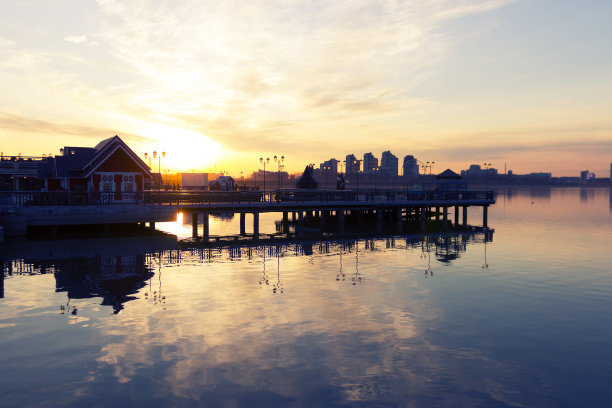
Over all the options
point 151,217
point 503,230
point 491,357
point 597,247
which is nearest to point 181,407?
point 491,357

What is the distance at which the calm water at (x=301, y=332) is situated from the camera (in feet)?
40.1

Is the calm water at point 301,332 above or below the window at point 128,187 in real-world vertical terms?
below

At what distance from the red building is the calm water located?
11.2 meters

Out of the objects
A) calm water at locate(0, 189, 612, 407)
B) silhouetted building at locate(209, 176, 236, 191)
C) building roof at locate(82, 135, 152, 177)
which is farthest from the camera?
silhouetted building at locate(209, 176, 236, 191)

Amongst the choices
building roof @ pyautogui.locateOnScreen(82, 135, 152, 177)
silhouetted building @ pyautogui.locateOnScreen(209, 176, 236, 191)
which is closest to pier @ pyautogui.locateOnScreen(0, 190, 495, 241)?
building roof @ pyautogui.locateOnScreen(82, 135, 152, 177)

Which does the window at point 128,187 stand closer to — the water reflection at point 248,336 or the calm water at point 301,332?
the calm water at point 301,332

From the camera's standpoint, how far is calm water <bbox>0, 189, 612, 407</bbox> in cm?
1222

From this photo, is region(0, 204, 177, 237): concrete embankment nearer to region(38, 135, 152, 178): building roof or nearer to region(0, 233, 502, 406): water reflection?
region(38, 135, 152, 178): building roof

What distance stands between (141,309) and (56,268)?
11779 millimetres

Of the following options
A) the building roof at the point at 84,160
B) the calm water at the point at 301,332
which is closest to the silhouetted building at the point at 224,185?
the building roof at the point at 84,160

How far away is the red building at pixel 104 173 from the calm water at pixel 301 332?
36.8 ft

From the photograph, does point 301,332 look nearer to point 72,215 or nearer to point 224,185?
point 72,215

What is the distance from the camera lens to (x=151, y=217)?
39406mm

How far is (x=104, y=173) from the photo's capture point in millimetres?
42219
